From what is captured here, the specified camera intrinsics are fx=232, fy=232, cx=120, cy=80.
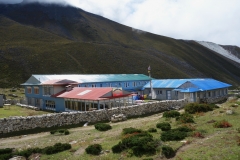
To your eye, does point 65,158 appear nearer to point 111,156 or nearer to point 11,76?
point 111,156

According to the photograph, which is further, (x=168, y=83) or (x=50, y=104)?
(x=168, y=83)

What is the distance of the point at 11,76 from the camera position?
76562mm

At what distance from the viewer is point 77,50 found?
10812cm

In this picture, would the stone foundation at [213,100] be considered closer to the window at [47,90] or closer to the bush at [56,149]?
the window at [47,90]

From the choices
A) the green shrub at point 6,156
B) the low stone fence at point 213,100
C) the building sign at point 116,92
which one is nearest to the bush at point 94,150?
the green shrub at point 6,156

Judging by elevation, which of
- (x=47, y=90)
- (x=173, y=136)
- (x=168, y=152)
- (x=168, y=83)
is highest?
(x=168, y=83)

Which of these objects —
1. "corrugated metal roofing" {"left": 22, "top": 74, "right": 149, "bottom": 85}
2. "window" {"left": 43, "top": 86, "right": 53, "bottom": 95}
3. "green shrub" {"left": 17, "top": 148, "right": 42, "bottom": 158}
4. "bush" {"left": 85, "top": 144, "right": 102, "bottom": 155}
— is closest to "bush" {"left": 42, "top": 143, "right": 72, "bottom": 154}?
"green shrub" {"left": 17, "top": 148, "right": 42, "bottom": 158}

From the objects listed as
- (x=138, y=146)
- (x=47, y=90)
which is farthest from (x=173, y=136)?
(x=47, y=90)

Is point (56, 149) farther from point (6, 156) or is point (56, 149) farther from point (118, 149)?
point (118, 149)

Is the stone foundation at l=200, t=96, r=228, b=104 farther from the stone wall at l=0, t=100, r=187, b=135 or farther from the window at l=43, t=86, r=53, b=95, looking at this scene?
the window at l=43, t=86, r=53, b=95

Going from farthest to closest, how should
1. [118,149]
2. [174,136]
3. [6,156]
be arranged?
1. [174,136]
2. [6,156]
3. [118,149]

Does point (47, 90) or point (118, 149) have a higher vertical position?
point (47, 90)

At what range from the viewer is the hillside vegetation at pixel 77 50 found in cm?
8931

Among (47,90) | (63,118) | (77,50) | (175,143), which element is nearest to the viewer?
(175,143)
